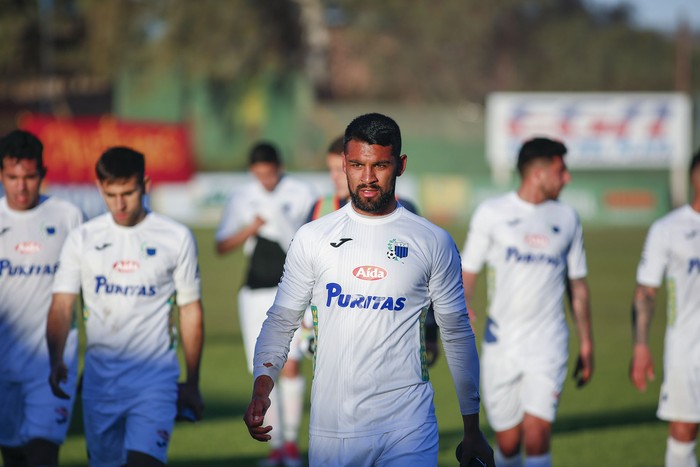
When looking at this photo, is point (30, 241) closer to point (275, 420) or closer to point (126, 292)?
point (126, 292)

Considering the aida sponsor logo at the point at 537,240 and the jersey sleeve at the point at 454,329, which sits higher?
the aida sponsor logo at the point at 537,240

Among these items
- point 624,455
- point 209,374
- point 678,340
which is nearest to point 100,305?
point 678,340

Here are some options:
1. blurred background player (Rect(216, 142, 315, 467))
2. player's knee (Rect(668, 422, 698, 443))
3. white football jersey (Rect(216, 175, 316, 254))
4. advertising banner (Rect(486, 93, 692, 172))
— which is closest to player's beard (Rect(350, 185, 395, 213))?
player's knee (Rect(668, 422, 698, 443))

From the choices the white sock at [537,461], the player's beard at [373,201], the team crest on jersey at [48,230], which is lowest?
the white sock at [537,461]

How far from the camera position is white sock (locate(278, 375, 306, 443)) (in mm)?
9516

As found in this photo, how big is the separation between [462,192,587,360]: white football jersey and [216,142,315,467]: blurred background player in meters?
2.24

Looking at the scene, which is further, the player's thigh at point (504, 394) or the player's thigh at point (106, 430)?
the player's thigh at point (504, 394)

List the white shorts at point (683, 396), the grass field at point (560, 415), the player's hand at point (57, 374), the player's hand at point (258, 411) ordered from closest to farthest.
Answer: the player's hand at point (258, 411) < the player's hand at point (57, 374) < the white shorts at point (683, 396) < the grass field at point (560, 415)

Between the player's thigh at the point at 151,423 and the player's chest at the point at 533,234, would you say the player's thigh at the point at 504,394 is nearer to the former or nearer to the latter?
the player's chest at the point at 533,234

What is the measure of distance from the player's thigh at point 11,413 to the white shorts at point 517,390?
3113 mm

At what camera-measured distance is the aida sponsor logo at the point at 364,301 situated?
4812 millimetres

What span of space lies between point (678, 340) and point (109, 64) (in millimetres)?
44681

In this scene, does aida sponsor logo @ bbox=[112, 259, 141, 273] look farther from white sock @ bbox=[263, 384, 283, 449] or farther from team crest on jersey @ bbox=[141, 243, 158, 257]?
white sock @ bbox=[263, 384, 283, 449]

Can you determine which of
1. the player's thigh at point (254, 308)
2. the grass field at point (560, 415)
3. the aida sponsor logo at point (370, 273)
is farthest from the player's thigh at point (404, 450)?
the player's thigh at point (254, 308)
